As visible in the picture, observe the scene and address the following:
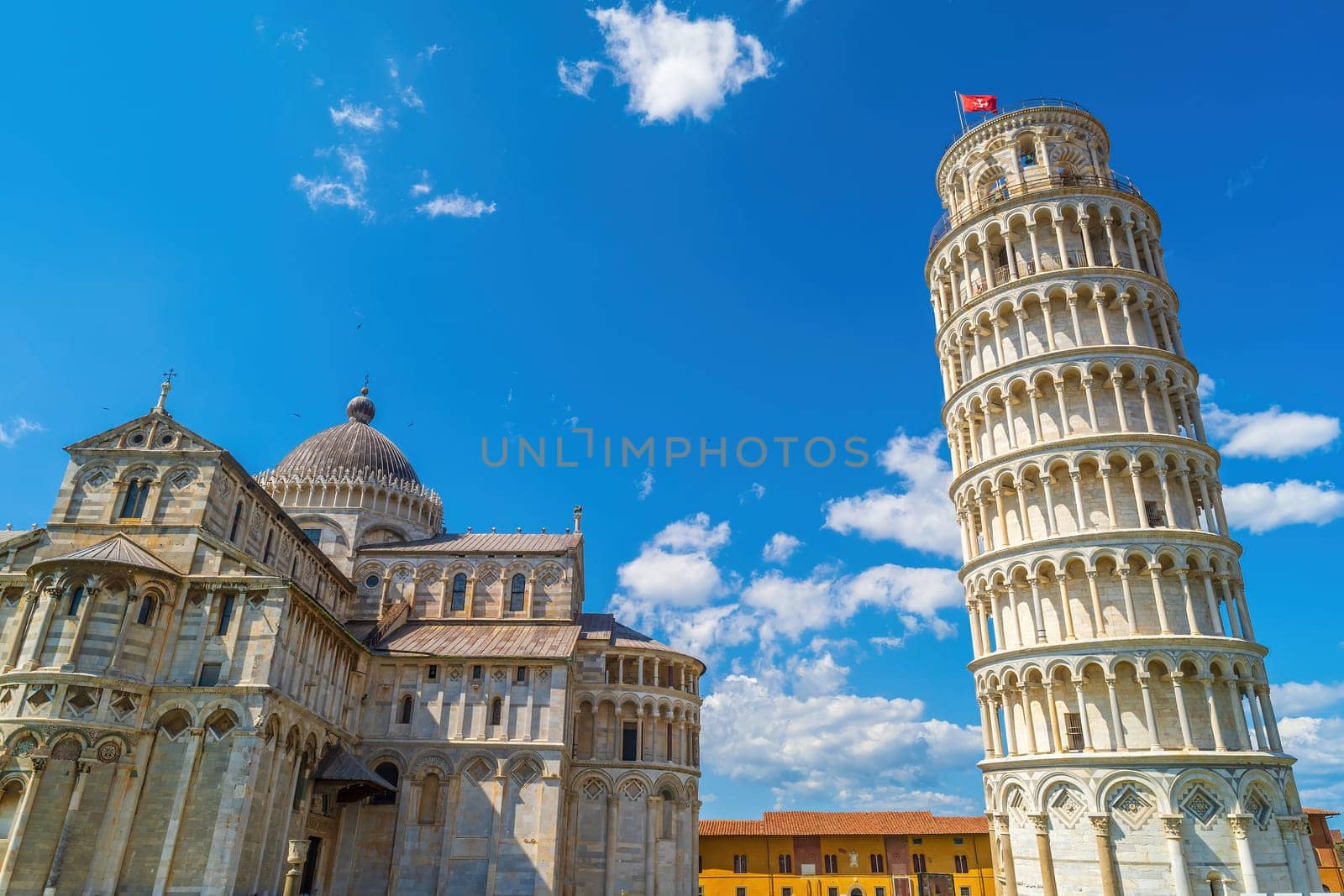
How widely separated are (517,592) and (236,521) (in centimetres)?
1634

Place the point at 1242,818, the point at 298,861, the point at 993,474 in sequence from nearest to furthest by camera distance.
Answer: the point at 298,861 < the point at 1242,818 < the point at 993,474

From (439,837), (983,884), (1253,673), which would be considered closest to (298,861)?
(439,837)

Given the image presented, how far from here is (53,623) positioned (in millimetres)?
28172

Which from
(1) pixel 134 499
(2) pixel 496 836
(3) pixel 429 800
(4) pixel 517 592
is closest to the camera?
(1) pixel 134 499

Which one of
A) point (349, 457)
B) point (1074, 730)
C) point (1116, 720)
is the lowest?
point (1074, 730)

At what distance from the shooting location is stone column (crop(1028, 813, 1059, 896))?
28.0 metres

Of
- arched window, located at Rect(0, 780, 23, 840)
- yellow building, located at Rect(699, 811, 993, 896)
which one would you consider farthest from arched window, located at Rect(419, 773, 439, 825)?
yellow building, located at Rect(699, 811, 993, 896)

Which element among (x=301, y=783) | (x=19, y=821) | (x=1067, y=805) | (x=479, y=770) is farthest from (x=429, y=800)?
(x=1067, y=805)

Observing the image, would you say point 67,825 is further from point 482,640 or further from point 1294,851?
point 1294,851

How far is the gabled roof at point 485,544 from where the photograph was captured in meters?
47.9

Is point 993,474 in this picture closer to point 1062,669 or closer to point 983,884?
point 1062,669

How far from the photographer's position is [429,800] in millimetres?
37875

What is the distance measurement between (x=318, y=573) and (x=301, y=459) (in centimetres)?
981

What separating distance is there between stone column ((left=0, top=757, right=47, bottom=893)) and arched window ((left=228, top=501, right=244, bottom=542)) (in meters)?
10.1
